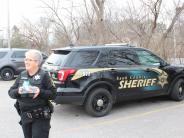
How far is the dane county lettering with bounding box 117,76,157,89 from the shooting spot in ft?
26.7

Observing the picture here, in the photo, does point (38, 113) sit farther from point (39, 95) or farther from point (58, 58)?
point (58, 58)

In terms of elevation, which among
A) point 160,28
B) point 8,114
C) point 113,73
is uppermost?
point 160,28

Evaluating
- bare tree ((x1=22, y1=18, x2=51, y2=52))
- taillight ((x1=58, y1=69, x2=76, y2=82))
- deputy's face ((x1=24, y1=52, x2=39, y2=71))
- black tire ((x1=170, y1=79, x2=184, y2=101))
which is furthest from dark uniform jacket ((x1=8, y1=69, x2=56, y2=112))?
bare tree ((x1=22, y1=18, x2=51, y2=52))

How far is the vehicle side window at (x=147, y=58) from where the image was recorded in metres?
8.63

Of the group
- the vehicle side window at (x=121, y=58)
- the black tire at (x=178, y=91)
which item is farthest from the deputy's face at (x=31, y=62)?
the black tire at (x=178, y=91)

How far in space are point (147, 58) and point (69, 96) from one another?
2492 millimetres

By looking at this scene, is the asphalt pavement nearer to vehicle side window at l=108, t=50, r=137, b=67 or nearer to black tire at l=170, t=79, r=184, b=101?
black tire at l=170, t=79, r=184, b=101

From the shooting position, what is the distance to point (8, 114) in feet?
27.3

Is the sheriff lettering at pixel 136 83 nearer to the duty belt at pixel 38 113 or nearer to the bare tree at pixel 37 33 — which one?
the duty belt at pixel 38 113

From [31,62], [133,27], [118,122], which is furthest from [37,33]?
[31,62]

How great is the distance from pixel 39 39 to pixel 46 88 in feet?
103

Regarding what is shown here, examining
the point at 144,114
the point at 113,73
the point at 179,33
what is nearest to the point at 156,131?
the point at 144,114

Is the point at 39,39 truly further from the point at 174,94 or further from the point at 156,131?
the point at 156,131

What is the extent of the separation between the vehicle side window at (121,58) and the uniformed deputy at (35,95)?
400 centimetres
